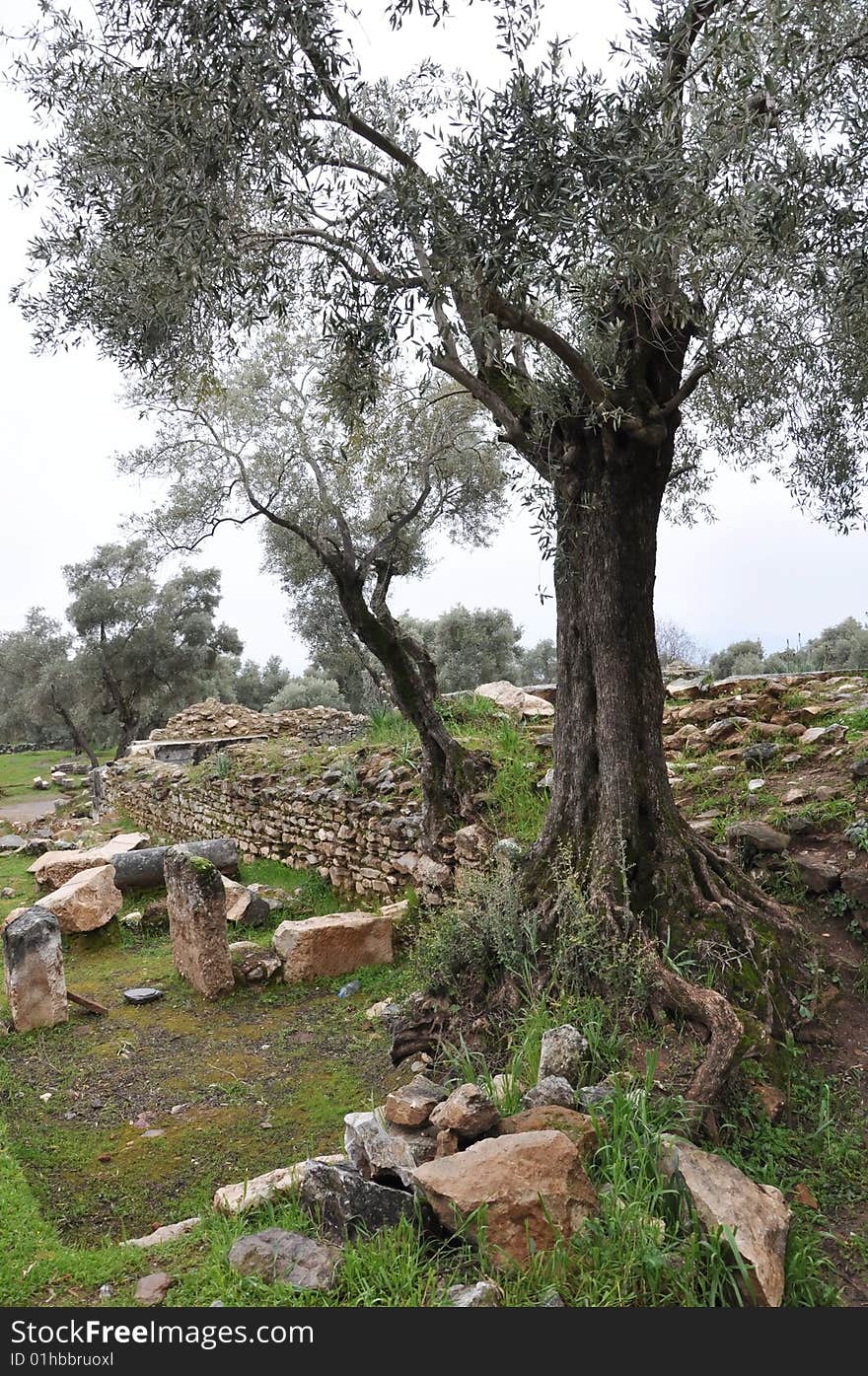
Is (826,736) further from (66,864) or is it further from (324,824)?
(66,864)

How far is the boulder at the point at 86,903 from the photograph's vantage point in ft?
34.3

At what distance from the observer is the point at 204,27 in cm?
475

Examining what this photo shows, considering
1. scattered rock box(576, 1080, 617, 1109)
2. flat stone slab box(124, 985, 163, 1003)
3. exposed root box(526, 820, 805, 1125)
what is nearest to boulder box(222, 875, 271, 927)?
flat stone slab box(124, 985, 163, 1003)

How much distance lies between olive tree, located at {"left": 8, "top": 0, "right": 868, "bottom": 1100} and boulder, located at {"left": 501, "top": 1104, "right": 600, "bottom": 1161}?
95cm

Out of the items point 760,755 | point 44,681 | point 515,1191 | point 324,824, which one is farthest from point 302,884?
point 44,681

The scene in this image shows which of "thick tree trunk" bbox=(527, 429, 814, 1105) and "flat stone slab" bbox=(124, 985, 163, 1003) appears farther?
"flat stone slab" bbox=(124, 985, 163, 1003)

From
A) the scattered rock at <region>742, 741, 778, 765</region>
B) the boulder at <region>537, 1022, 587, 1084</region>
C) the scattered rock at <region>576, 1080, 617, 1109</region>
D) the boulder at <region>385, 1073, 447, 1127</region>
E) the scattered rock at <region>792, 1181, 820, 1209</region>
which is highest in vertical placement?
the scattered rock at <region>742, 741, 778, 765</region>

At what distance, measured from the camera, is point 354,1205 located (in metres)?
3.79

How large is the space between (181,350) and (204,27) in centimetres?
257

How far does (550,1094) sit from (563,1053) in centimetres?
38

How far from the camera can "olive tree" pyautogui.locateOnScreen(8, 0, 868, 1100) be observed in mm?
4699

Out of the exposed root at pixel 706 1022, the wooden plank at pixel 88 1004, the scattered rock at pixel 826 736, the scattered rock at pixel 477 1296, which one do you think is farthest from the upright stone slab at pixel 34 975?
the scattered rock at pixel 826 736

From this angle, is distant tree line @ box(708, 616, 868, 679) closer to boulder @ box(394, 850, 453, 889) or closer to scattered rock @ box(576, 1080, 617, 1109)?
boulder @ box(394, 850, 453, 889)

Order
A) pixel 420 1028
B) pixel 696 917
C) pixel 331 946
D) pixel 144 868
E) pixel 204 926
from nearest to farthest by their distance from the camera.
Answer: pixel 696 917 < pixel 420 1028 < pixel 204 926 < pixel 331 946 < pixel 144 868
